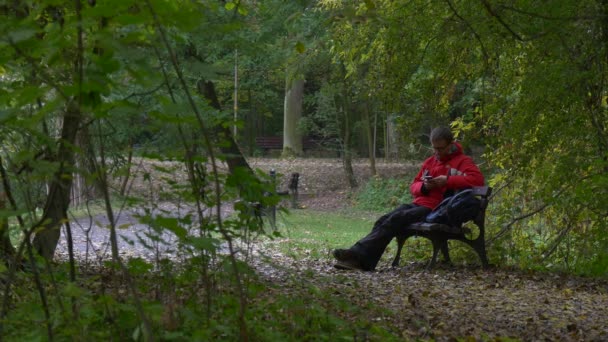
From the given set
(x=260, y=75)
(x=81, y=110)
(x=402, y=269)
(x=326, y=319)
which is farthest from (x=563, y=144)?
(x=260, y=75)

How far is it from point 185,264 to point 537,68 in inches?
185

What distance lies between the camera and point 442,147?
906cm

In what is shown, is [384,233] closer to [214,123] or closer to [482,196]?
[482,196]

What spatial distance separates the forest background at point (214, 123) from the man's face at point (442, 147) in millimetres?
758

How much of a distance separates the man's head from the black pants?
0.60 m

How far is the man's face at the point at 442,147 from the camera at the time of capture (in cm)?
903

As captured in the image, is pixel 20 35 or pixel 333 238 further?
pixel 333 238

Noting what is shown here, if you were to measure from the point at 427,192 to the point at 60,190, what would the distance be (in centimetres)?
483

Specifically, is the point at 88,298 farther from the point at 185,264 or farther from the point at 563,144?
the point at 563,144

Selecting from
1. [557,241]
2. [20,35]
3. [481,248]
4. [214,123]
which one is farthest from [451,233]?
[20,35]

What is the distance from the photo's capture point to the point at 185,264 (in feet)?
15.5

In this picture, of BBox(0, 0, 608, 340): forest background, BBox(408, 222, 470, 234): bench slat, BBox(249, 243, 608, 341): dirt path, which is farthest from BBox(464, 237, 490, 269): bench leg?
BBox(0, 0, 608, 340): forest background

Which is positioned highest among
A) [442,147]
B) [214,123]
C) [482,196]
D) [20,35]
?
[20,35]

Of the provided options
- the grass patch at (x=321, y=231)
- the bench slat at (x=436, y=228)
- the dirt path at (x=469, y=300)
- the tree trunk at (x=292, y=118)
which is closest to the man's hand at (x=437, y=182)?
the bench slat at (x=436, y=228)
